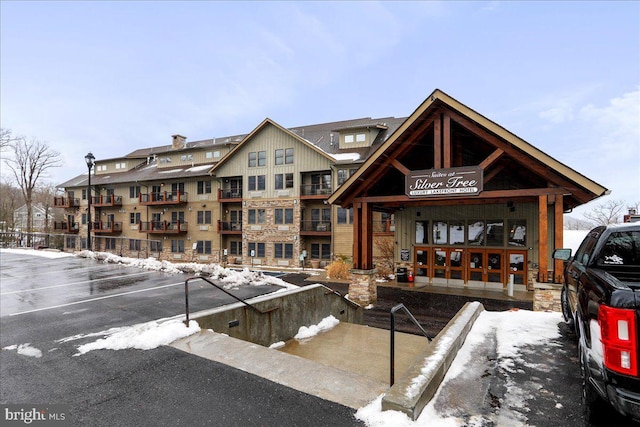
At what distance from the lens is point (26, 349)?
568 centimetres

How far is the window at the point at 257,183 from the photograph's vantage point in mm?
28784

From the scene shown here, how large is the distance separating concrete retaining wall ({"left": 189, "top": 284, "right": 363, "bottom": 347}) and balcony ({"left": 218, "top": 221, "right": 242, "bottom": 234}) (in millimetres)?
20621

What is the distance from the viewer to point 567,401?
3.60 m

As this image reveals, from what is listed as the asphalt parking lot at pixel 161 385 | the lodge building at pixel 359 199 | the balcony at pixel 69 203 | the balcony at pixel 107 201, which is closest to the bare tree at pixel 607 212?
the lodge building at pixel 359 199

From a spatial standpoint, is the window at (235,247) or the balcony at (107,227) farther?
the balcony at (107,227)

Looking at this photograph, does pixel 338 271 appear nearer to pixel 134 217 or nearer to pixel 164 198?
pixel 164 198

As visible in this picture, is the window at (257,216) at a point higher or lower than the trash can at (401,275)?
higher

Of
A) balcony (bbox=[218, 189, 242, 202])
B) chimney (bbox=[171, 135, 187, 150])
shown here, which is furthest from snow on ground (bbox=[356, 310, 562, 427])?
chimney (bbox=[171, 135, 187, 150])

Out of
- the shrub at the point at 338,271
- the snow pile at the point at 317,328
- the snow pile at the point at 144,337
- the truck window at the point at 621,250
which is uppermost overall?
the truck window at the point at 621,250

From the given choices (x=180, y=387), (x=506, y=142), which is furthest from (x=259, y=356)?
(x=506, y=142)

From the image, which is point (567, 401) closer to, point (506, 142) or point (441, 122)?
point (506, 142)

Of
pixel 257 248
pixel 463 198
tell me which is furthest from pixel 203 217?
pixel 463 198

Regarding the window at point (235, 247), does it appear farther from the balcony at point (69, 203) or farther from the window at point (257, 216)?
the balcony at point (69, 203)

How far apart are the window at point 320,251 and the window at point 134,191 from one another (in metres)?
21.9
